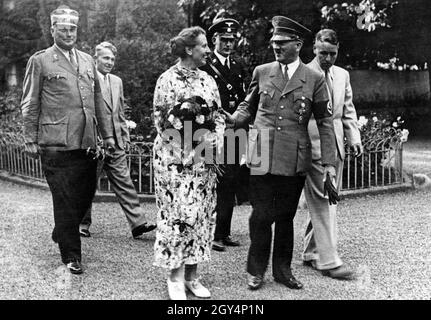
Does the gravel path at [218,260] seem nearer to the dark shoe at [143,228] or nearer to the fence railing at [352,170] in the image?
the dark shoe at [143,228]

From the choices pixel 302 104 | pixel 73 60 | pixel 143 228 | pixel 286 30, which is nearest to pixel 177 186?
pixel 302 104

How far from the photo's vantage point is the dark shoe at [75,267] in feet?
18.3

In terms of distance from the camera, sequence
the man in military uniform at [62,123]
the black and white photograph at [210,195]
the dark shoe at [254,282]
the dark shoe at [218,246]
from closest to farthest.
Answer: the black and white photograph at [210,195], the dark shoe at [254,282], the man in military uniform at [62,123], the dark shoe at [218,246]

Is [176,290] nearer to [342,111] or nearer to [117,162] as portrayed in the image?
[342,111]

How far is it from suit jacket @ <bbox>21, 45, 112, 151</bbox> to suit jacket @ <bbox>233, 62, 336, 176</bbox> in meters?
1.41

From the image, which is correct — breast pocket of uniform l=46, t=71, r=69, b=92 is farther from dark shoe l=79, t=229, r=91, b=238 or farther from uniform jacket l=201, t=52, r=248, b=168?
dark shoe l=79, t=229, r=91, b=238

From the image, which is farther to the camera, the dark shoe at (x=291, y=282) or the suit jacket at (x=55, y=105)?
the suit jacket at (x=55, y=105)

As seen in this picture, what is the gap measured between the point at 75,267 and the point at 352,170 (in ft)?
18.6

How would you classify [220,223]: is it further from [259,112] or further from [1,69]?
[1,69]

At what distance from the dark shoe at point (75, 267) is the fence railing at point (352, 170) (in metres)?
3.55

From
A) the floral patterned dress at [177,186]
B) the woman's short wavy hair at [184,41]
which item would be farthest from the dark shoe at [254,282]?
the woman's short wavy hair at [184,41]

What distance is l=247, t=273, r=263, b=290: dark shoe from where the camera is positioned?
16.8 ft

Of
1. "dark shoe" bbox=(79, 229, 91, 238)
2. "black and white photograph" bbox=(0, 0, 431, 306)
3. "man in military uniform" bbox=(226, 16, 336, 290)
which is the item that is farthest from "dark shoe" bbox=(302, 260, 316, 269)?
"dark shoe" bbox=(79, 229, 91, 238)

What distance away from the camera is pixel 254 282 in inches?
203
